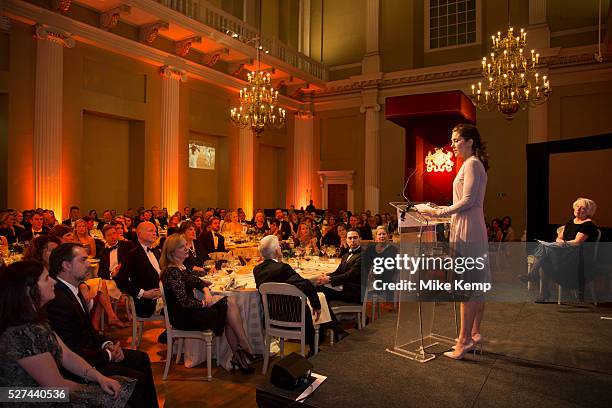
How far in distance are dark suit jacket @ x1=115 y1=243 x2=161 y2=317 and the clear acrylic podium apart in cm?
242

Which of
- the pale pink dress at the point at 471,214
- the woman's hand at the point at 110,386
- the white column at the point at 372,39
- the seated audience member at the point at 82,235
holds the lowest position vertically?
the woman's hand at the point at 110,386

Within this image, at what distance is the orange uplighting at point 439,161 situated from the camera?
24.0 ft

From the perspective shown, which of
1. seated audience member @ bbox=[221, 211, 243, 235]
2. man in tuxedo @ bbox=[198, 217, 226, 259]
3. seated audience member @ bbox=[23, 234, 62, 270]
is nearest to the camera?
seated audience member @ bbox=[23, 234, 62, 270]

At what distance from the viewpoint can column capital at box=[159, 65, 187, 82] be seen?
1119 cm

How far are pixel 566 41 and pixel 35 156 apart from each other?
1374 centimetres

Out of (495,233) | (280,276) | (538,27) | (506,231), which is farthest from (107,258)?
(538,27)

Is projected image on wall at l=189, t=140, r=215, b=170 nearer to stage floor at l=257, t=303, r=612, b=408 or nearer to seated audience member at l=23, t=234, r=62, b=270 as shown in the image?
seated audience member at l=23, t=234, r=62, b=270

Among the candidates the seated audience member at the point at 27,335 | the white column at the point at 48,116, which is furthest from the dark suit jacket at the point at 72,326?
the white column at the point at 48,116

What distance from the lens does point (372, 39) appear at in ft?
51.3

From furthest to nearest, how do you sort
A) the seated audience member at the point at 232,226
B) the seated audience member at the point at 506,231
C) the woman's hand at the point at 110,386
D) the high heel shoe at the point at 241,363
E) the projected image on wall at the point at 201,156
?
the projected image on wall at the point at 201,156 → the seated audience member at the point at 506,231 → the seated audience member at the point at 232,226 → the high heel shoe at the point at 241,363 → the woman's hand at the point at 110,386

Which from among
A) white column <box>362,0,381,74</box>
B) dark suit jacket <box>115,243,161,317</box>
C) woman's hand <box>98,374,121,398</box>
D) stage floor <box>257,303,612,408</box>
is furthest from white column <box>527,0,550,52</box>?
woman's hand <box>98,374,121,398</box>

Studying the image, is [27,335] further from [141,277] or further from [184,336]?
[141,277]

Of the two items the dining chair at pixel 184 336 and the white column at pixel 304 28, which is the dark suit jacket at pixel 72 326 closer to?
the dining chair at pixel 184 336

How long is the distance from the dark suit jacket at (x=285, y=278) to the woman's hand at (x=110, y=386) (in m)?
1.92
